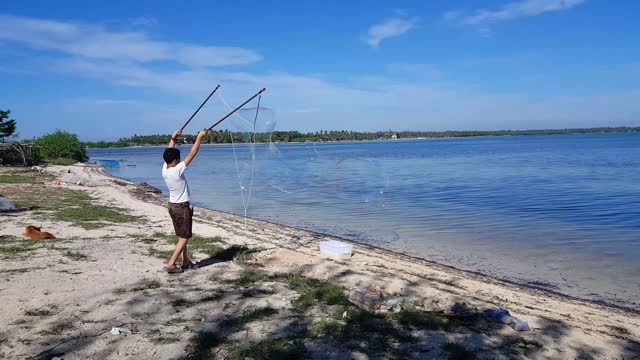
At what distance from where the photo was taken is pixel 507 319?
23.0ft

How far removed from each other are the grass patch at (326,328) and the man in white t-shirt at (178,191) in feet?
11.0

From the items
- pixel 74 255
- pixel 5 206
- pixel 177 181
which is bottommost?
pixel 74 255

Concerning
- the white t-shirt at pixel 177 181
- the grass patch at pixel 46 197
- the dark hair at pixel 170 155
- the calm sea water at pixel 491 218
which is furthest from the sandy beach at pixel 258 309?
the grass patch at pixel 46 197

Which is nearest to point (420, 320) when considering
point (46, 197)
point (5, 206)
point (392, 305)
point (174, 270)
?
point (392, 305)

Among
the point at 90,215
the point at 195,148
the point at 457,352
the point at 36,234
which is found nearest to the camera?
the point at 457,352

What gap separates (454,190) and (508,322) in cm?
2249

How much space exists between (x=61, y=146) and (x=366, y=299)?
6125 centimetres

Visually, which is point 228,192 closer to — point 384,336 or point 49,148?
point 384,336

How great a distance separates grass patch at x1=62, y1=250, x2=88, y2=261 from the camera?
9496 mm

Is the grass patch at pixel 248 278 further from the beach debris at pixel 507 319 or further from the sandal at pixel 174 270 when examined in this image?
the beach debris at pixel 507 319

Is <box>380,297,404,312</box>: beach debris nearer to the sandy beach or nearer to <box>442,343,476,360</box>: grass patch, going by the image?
the sandy beach

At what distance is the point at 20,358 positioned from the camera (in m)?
5.08

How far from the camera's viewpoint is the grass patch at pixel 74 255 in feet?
31.2

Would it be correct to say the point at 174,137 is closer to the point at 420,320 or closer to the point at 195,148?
the point at 195,148
